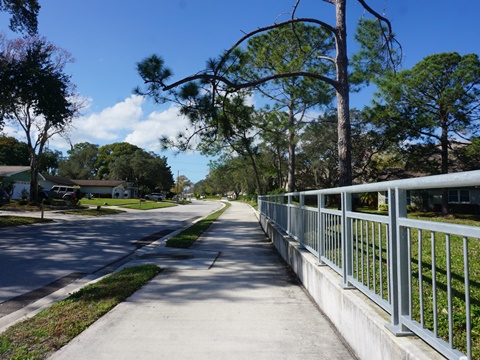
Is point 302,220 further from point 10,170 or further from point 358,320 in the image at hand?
point 10,170

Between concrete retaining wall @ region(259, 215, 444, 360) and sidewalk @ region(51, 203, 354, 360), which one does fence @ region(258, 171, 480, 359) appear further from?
sidewalk @ region(51, 203, 354, 360)

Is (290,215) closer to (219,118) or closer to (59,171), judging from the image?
(219,118)

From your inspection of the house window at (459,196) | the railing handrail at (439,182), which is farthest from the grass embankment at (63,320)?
the house window at (459,196)

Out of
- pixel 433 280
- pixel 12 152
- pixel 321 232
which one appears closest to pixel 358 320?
pixel 433 280

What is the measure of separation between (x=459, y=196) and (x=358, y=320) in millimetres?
32008

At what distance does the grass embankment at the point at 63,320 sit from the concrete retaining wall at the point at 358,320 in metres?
2.80

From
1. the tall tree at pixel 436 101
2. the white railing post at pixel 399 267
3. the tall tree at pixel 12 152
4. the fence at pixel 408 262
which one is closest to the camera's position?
the fence at pixel 408 262

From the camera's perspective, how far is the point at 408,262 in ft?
9.30

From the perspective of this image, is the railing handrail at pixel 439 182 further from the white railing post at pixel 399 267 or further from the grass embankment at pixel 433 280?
the grass embankment at pixel 433 280

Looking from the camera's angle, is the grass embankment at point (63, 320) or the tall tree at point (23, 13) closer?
the grass embankment at point (63, 320)

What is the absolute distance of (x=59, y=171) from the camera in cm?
9806

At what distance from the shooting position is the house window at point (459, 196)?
100ft

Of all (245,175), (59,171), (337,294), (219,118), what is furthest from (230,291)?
(59,171)

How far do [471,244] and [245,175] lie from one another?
164 ft
